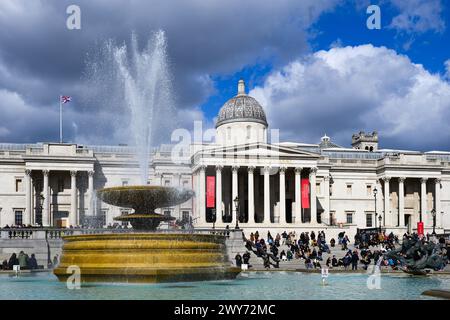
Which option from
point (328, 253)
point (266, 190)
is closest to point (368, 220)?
point (266, 190)

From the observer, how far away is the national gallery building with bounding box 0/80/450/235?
6688cm

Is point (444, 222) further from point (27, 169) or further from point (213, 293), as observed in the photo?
point (213, 293)

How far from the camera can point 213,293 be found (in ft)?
53.8

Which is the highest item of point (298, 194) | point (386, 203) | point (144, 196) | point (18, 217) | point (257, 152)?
point (257, 152)

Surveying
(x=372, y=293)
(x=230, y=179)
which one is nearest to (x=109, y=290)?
(x=372, y=293)

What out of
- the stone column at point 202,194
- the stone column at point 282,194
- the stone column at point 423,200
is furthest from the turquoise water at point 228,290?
the stone column at point 423,200

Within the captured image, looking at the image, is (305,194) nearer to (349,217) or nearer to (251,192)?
(251,192)

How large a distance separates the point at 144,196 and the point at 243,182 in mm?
49094

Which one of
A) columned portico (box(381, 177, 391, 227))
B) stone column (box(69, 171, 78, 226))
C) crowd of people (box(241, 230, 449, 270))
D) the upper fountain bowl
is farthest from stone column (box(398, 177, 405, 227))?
the upper fountain bowl

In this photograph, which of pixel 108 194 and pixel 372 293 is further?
pixel 108 194

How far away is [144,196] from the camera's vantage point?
2275 centimetres

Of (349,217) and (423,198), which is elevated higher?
(423,198)

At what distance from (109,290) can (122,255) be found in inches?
84.7

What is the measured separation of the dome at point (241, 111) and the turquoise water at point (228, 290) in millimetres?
53225
